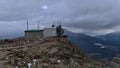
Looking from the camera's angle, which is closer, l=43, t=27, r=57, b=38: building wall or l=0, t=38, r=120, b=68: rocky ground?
l=0, t=38, r=120, b=68: rocky ground

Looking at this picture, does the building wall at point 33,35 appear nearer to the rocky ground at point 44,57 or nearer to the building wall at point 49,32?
the building wall at point 49,32

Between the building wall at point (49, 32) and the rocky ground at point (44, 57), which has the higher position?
the building wall at point (49, 32)

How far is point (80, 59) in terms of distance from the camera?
8794 centimetres

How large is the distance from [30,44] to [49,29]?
18376mm

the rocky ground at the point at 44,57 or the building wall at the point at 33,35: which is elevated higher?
the building wall at the point at 33,35

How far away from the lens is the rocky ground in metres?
78.5

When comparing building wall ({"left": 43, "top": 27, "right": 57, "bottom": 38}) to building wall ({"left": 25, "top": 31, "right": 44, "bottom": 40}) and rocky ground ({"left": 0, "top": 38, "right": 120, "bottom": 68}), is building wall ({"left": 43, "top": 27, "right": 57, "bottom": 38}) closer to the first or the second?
building wall ({"left": 25, "top": 31, "right": 44, "bottom": 40})

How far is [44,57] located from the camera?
270 ft

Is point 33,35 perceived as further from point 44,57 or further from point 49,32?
point 44,57

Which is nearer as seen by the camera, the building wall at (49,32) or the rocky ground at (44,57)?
the rocky ground at (44,57)

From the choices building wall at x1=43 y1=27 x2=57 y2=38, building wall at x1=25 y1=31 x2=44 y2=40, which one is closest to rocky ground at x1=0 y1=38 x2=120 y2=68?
building wall at x1=43 y1=27 x2=57 y2=38

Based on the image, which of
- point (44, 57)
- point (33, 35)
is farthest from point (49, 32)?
point (44, 57)

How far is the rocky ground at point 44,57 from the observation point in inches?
3092

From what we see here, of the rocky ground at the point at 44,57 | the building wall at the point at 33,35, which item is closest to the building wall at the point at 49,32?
the building wall at the point at 33,35
